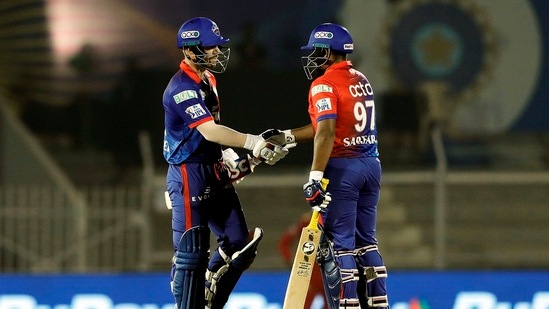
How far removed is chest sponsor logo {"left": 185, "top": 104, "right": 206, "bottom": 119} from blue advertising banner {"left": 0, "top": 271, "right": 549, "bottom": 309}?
3.40 metres

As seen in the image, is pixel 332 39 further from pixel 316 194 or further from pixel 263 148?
pixel 316 194

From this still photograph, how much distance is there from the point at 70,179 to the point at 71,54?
168 centimetres

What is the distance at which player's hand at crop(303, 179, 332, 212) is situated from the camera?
8.34m

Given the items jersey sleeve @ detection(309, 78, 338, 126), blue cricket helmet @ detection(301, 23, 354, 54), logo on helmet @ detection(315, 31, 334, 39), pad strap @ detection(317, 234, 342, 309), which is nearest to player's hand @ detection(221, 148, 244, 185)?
jersey sleeve @ detection(309, 78, 338, 126)

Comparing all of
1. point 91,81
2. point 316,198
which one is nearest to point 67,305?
point 316,198

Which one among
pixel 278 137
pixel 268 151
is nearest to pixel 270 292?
pixel 278 137

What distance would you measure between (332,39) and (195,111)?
988 millimetres

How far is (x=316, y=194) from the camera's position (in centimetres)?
835

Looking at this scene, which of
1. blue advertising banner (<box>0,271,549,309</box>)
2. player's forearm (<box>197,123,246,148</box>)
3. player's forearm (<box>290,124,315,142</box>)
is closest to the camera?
player's forearm (<box>197,123,246,148</box>)

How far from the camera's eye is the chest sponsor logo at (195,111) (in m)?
8.36

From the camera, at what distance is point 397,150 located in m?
16.1

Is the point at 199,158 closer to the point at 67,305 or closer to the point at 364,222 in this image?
the point at 364,222

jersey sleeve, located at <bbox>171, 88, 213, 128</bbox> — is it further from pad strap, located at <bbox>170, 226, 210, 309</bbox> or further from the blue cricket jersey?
pad strap, located at <bbox>170, 226, 210, 309</bbox>

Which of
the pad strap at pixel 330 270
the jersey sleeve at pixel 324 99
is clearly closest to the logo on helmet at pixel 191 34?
the jersey sleeve at pixel 324 99
